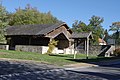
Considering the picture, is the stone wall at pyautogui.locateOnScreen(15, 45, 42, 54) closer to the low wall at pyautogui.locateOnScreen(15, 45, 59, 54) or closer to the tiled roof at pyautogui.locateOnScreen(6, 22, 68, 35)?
the low wall at pyautogui.locateOnScreen(15, 45, 59, 54)

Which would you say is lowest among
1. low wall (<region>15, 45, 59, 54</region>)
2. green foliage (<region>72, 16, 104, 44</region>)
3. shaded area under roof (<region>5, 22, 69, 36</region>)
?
low wall (<region>15, 45, 59, 54</region>)

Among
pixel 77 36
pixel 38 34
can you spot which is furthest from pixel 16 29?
pixel 77 36

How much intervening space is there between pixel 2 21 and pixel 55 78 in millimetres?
22722

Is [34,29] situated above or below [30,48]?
above

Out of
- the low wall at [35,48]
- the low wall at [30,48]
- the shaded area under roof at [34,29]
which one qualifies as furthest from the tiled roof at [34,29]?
the low wall at [30,48]

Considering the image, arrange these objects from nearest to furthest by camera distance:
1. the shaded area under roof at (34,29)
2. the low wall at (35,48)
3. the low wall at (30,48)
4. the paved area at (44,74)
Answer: the paved area at (44,74), the low wall at (35,48), the low wall at (30,48), the shaded area under roof at (34,29)

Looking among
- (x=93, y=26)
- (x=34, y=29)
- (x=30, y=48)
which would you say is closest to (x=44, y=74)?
(x=30, y=48)

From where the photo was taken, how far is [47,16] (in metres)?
79.5

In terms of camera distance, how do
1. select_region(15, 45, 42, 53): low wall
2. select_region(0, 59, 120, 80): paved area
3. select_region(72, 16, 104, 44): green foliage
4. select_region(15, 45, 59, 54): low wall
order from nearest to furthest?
1. select_region(0, 59, 120, 80): paved area
2. select_region(15, 45, 59, 54): low wall
3. select_region(15, 45, 42, 53): low wall
4. select_region(72, 16, 104, 44): green foliage

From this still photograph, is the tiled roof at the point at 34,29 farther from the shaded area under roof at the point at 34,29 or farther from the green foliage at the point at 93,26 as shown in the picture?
the green foliage at the point at 93,26

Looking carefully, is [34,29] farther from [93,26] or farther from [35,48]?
[93,26]

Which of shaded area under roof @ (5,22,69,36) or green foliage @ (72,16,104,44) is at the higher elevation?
green foliage @ (72,16,104,44)

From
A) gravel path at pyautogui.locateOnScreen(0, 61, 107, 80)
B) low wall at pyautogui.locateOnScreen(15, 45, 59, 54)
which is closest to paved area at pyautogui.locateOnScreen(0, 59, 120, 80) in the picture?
gravel path at pyautogui.locateOnScreen(0, 61, 107, 80)

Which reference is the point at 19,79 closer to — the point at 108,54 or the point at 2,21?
the point at 2,21
